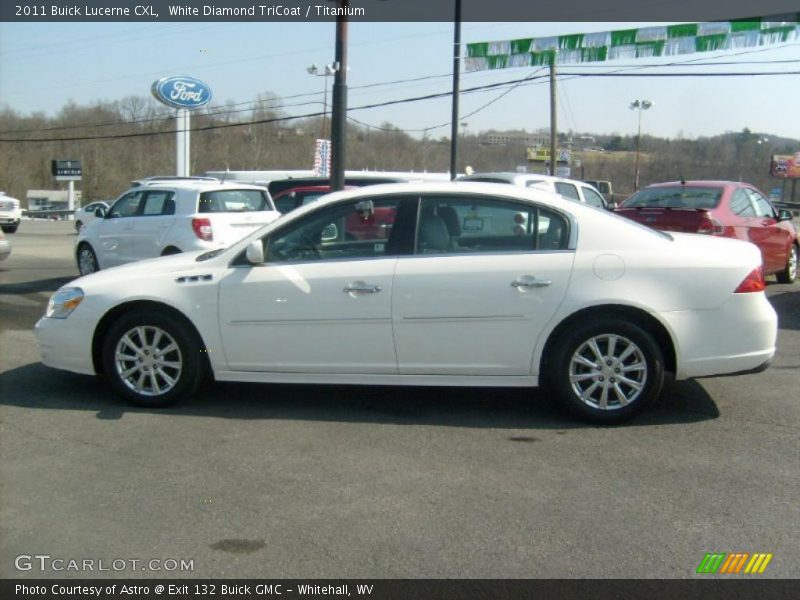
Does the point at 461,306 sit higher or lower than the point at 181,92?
lower

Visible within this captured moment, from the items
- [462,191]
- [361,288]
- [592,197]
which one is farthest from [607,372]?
[592,197]

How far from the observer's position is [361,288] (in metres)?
5.37

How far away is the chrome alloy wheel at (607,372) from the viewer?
208 inches

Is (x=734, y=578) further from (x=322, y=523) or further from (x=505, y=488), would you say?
(x=322, y=523)

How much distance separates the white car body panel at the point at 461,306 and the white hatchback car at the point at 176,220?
5931 millimetres

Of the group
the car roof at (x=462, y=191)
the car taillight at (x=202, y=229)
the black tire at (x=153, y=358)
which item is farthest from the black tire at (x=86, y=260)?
the car roof at (x=462, y=191)

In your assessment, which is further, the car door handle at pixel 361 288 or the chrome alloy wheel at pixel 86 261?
the chrome alloy wheel at pixel 86 261

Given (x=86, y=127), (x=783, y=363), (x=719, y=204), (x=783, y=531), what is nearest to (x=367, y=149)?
(x=86, y=127)

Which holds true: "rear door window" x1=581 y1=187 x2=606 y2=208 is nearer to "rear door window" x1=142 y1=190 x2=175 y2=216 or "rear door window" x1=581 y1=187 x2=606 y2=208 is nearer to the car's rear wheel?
"rear door window" x1=142 y1=190 x2=175 y2=216

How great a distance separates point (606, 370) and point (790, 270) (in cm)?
879

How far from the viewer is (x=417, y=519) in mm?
3850

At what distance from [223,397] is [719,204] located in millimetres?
7280

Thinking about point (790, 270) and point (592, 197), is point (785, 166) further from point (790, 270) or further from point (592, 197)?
point (790, 270)

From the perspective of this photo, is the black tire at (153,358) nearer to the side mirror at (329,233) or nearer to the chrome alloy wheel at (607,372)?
the side mirror at (329,233)
